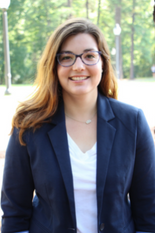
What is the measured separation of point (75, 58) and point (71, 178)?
768 millimetres

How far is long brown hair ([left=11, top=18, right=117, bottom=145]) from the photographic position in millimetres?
1816

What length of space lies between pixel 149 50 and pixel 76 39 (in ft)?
141

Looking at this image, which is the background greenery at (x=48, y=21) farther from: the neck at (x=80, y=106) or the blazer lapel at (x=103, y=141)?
the blazer lapel at (x=103, y=141)

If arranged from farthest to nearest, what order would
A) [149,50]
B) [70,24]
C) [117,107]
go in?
[149,50] → [117,107] → [70,24]

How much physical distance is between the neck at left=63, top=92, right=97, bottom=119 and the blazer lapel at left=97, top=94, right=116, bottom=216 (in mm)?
69

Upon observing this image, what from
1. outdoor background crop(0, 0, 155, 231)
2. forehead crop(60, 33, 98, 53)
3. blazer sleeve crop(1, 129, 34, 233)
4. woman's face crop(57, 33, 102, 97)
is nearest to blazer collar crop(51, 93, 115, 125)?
woman's face crop(57, 33, 102, 97)

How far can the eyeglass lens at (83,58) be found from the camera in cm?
181

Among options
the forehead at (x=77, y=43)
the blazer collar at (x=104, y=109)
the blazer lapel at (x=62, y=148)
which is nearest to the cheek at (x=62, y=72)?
the forehead at (x=77, y=43)

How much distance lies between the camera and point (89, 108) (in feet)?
6.59

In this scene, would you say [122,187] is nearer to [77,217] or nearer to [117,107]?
[77,217]

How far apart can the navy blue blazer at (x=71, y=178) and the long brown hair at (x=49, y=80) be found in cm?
7

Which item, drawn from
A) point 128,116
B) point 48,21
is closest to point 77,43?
point 128,116

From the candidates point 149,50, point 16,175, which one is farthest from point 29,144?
point 149,50

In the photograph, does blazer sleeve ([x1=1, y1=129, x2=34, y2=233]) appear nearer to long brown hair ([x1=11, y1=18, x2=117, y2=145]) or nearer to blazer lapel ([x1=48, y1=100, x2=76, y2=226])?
long brown hair ([x1=11, y1=18, x2=117, y2=145])
